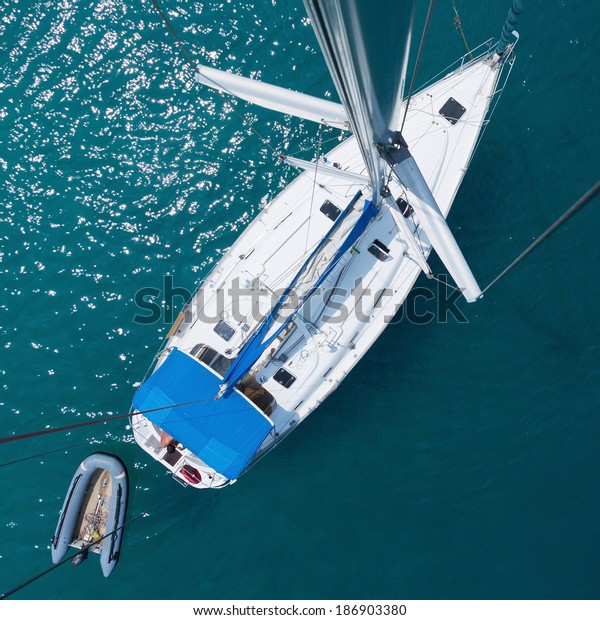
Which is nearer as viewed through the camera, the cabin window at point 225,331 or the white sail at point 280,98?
the white sail at point 280,98

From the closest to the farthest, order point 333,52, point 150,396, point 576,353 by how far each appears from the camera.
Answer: point 333,52, point 150,396, point 576,353

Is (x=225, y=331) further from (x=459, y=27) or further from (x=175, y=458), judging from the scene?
(x=459, y=27)

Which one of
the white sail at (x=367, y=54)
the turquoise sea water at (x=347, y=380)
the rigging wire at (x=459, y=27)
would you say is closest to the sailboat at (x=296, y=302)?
the rigging wire at (x=459, y=27)

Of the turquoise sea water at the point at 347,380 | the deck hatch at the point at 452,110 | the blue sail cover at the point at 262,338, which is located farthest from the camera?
the turquoise sea water at the point at 347,380

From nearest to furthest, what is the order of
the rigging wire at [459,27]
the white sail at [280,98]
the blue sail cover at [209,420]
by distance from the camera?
the white sail at [280,98] → the blue sail cover at [209,420] → the rigging wire at [459,27]

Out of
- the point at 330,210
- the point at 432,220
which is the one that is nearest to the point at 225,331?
the point at 330,210

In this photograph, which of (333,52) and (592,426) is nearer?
(333,52)

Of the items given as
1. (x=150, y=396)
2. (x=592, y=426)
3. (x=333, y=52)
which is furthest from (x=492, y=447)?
(x=333, y=52)

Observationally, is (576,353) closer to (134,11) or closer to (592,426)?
(592,426)

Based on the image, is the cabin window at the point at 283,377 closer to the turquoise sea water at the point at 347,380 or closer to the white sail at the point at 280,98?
the turquoise sea water at the point at 347,380
